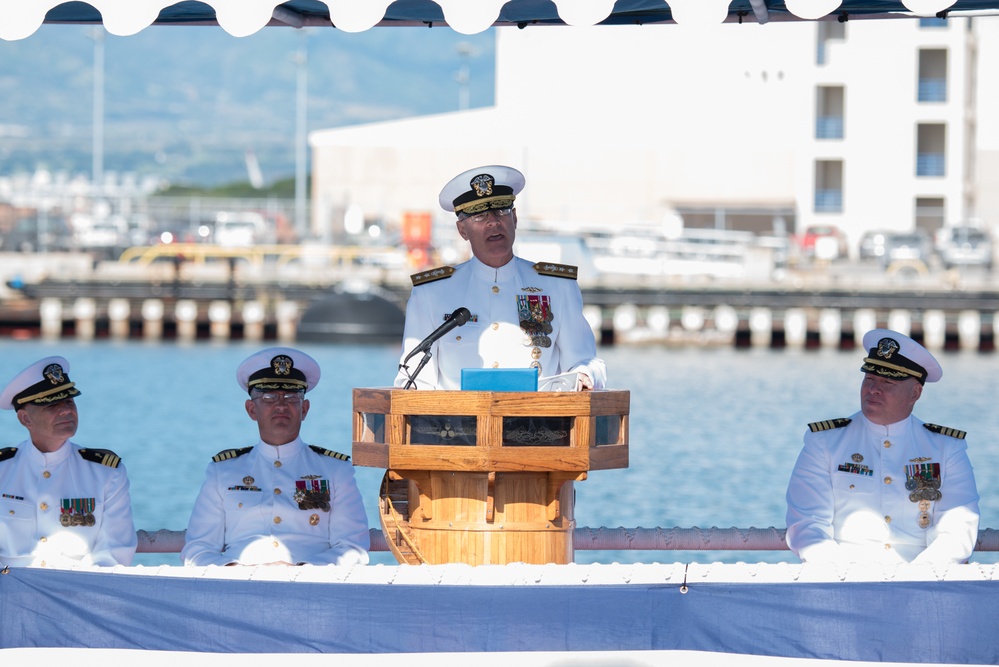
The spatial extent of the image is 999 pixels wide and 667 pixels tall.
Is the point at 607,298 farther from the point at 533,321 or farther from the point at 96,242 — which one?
the point at 533,321

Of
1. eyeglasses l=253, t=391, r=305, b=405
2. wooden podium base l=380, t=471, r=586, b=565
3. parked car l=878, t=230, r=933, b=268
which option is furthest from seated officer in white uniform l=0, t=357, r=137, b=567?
parked car l=878, t=230, r=933, b=268

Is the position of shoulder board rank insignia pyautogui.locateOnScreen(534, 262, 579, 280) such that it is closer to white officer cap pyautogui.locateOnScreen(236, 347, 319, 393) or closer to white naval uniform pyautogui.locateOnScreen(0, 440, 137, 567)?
white officer cap pyautogui.locateOnScreen(236, 347, 319, 393)

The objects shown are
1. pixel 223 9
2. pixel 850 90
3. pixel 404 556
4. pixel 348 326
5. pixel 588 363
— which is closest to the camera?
pixel 223 9

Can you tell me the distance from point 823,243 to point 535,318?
39.8 m

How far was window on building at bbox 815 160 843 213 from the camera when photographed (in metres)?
51.2

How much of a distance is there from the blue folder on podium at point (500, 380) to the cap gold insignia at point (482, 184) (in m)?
0.61

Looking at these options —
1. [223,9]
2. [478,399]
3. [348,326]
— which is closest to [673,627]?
[478,399]

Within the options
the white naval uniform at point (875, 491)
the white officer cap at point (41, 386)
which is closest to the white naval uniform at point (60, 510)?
the white officer cap at point (41, 386)

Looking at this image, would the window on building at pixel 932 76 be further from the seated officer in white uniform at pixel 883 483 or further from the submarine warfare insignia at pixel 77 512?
the submarine warfare insignia at pixel 77 512

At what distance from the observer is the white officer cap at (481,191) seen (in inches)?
186

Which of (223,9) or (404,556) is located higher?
(223,9)

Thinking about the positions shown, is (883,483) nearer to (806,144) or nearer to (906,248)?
(906,248)

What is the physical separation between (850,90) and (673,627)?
48542 millimetres

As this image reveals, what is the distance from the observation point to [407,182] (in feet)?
182
